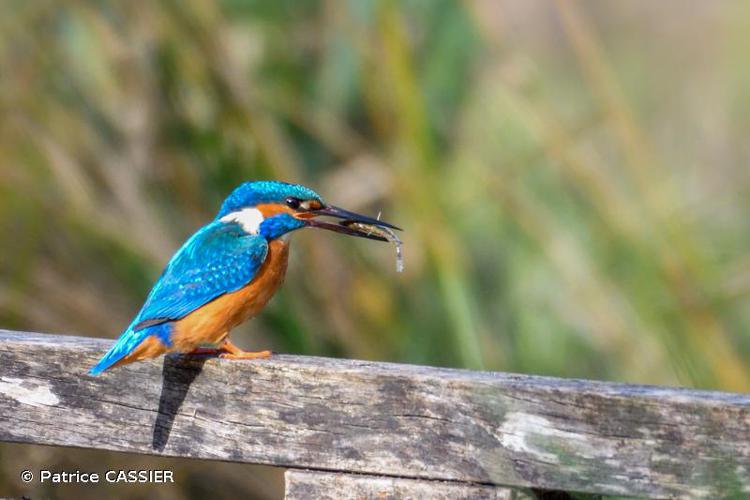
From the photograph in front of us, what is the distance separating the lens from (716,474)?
1615 mm

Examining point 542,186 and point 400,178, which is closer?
point 400,178

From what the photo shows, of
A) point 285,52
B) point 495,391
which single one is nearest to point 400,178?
point 285,52

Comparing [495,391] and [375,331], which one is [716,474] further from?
[375,331]

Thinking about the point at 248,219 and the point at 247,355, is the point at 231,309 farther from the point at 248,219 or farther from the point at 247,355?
the point at 247,355

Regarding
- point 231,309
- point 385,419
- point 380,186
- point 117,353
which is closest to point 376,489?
point 385,419

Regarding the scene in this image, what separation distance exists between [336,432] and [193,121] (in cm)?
197

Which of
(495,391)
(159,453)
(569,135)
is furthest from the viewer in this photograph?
→ (569,135)

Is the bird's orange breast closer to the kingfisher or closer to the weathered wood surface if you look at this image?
the kingfisher

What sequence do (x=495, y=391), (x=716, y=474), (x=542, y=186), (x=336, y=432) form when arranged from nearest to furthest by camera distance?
(x=716, y=474) → (x=495, y=391) → (x=336, y=432) → (x=542, y=186)

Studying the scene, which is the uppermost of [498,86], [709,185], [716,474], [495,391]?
[709,185]

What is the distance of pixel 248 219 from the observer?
3.00m

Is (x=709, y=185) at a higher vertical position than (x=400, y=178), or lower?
higher

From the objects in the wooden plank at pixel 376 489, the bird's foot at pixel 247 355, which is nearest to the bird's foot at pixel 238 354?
the bird's foot at pixel 247 355

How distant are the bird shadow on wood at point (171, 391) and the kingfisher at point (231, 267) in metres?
0.25
